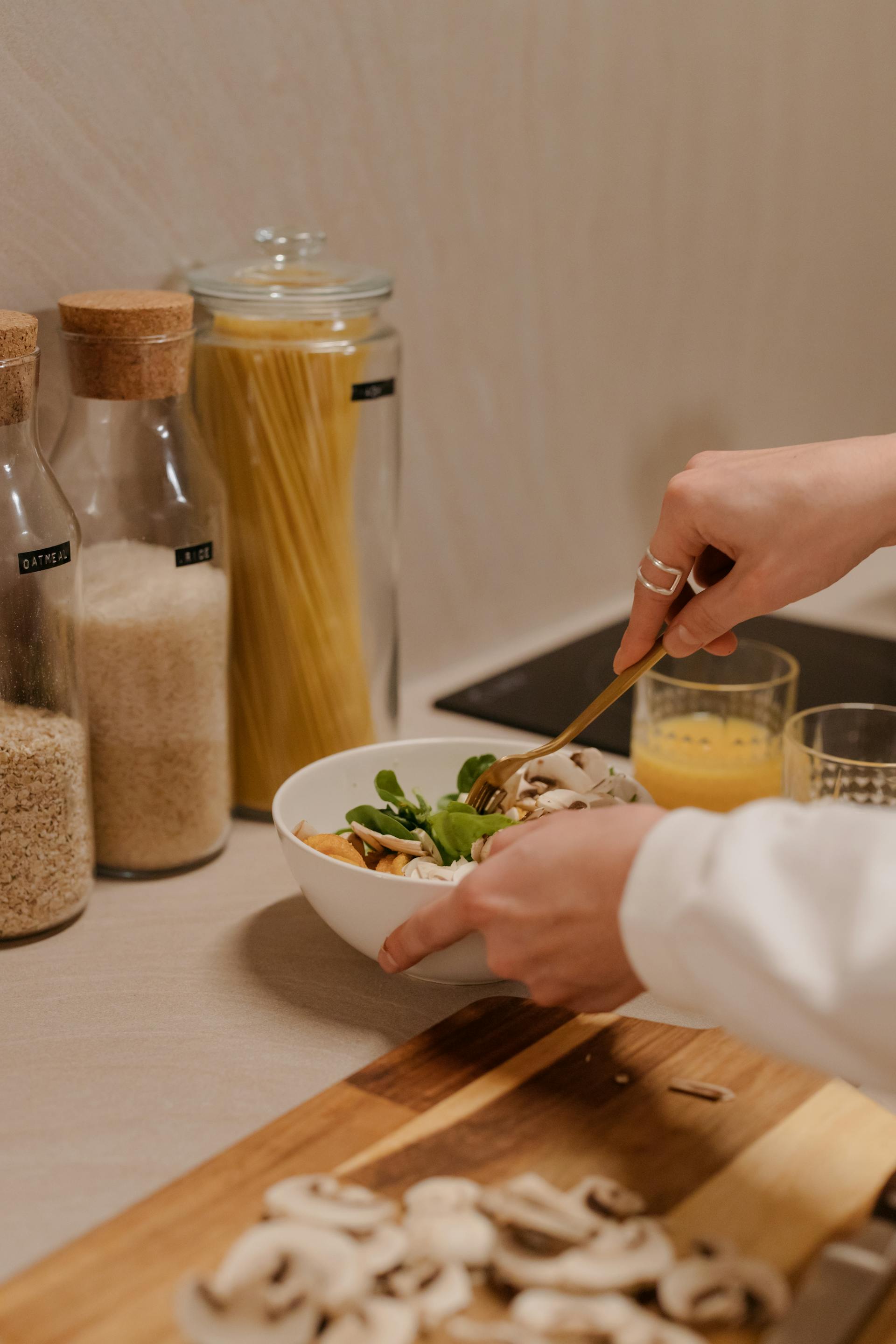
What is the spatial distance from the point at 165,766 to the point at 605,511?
819mm

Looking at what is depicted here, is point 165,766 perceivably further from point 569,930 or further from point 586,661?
point 586,661

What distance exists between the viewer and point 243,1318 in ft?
1.74

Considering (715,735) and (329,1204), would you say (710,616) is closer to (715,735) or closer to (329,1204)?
(715,735)

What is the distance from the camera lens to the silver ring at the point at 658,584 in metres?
0.88

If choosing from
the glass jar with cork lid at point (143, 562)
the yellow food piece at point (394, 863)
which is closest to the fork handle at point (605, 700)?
the yellow food piece at point (394, 863)

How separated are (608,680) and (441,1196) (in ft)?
2.74

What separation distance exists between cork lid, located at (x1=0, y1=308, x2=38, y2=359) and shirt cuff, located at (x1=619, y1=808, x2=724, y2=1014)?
0.43 m

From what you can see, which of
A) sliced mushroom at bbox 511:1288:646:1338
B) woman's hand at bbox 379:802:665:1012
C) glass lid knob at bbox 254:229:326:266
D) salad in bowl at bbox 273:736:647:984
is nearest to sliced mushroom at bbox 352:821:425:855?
salad in bowl at bbox 273:736:647:984

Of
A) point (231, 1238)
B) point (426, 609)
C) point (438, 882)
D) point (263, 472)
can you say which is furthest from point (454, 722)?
point (231, 1238)

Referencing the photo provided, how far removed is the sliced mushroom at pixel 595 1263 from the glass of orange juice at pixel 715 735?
481 mm

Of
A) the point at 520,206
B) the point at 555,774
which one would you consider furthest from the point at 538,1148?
the point at 520,206

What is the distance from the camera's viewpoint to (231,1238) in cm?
58

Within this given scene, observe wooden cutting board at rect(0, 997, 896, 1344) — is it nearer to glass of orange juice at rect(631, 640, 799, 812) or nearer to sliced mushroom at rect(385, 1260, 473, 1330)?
sliced mushroom at rect(385, 1260, 473, 1330)

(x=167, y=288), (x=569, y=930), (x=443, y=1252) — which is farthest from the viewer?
(x=167, y=288)
